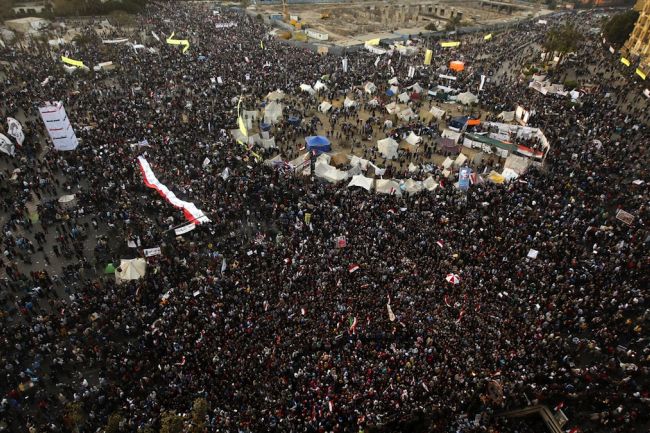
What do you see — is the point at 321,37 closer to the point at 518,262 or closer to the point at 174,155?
the point at 174,155

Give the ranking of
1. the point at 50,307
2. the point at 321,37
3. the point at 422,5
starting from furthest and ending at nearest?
the point at 422,5
the point at 321,37
the point at 50,307

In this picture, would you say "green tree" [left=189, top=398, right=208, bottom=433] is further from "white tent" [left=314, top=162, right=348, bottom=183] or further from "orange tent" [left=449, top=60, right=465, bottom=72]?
"orange tent" [left=449, top=60, right=465, bottom=72]

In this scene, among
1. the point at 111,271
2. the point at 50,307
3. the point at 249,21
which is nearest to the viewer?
the point at 50,307

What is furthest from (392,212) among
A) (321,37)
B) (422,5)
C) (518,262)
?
(422,5)

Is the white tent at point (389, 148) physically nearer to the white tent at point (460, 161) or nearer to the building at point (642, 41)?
the white tent at point (460, 161)

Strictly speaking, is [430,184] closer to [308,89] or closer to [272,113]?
[272,113]

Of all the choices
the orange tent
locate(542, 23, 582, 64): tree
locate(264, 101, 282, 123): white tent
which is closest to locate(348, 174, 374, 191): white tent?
locate(264, 101, 282, 123): white tent
